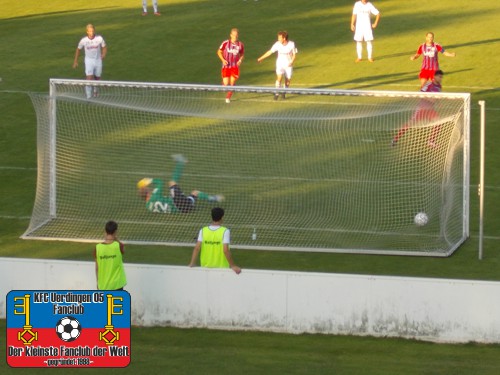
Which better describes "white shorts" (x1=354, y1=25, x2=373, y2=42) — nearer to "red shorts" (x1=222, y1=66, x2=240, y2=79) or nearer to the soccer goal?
"red shorts" (x1=222, y1=66, x2=240, y2=79)

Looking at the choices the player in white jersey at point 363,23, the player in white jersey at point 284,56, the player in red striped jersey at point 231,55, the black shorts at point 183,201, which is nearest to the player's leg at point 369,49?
the player in white jersey at point 363,23

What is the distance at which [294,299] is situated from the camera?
1514 centimetres

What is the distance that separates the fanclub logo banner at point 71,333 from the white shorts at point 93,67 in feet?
44.7

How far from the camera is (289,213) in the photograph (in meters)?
20.2

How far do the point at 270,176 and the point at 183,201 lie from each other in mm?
1611

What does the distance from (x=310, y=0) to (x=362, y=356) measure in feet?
76.0

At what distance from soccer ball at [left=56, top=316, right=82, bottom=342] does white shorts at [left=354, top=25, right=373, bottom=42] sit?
58.6ft

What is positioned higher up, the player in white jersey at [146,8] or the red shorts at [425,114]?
the player in white jersey at [146,8]

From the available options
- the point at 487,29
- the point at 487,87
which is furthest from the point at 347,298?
the point at 487,29

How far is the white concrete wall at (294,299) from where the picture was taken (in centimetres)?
1477

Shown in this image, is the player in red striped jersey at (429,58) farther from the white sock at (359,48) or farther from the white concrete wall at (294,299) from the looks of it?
the white concrete wall at (294,299)

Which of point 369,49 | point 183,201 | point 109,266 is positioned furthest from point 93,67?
point 109,266

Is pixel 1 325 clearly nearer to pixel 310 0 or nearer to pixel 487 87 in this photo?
pixel 487 87

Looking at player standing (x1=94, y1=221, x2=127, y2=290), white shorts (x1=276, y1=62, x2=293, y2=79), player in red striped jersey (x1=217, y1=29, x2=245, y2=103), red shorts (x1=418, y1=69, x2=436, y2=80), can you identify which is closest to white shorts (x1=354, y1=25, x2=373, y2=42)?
red shorts (x1=418, y1=69, x2=436, y2=80)
